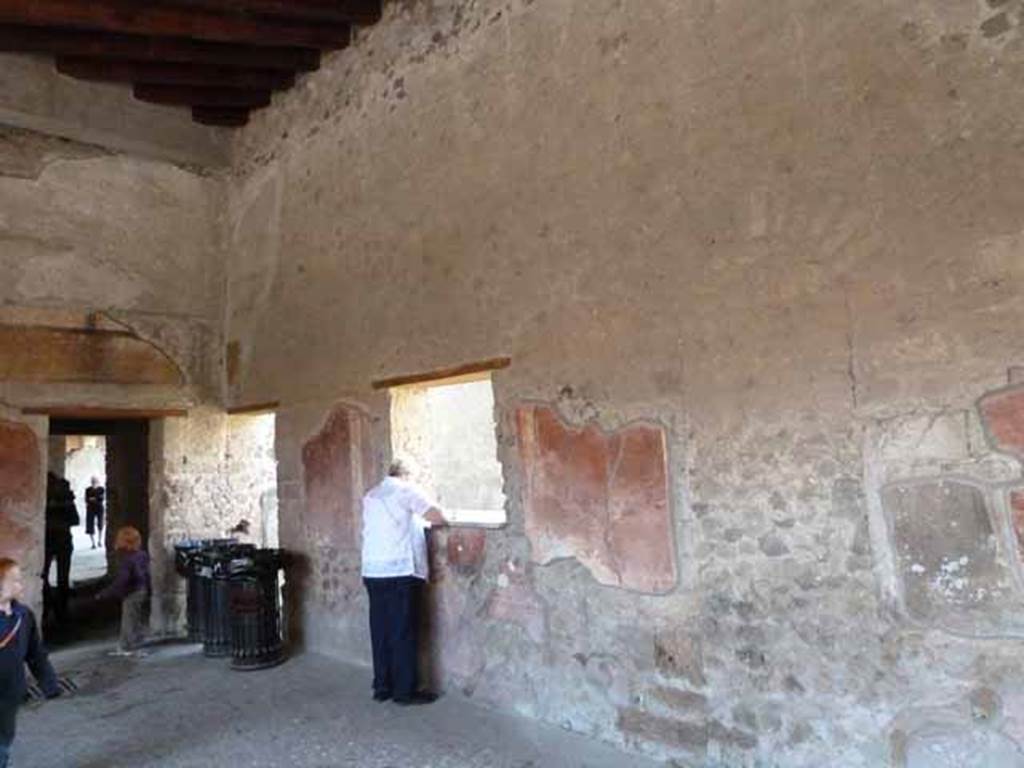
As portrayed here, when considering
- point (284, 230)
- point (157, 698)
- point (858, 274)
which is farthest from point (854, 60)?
point (157, 698)

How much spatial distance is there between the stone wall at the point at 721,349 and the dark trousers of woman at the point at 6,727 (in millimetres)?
2075

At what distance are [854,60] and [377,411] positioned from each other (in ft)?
10.5

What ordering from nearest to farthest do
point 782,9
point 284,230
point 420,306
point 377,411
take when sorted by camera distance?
point 782,9 < point 420,306 < point 377,411 < point 284,230

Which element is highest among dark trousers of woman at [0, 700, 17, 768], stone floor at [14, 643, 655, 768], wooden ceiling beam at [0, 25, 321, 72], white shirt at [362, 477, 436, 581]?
wooden ceiling beam at [0, 25, 321, 72]

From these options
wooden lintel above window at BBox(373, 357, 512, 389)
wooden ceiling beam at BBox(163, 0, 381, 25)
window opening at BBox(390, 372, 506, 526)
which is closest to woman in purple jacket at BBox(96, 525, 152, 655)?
wooden lintel above window at BBox(373, 357, 512, 389)

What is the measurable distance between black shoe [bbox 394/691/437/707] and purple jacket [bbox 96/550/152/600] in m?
2.34

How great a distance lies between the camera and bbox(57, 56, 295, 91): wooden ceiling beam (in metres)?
5.43

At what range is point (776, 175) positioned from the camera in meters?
2.96

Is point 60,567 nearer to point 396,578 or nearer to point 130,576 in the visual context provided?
point 130,576

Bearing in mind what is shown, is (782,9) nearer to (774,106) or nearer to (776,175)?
(774,106)

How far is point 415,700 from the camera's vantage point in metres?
4.26

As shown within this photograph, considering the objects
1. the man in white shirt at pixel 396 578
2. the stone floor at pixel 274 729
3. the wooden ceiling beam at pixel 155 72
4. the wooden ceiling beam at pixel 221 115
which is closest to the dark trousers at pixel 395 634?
the man in white shirt at pixel 396 578

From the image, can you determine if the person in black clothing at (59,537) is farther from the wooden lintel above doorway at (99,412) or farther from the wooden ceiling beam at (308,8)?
the wooden ceiling beam at (308,8)

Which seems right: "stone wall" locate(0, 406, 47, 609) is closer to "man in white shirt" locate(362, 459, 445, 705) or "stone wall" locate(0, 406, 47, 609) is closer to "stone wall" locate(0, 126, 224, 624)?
"stone wall" locate(0, 126, 224, 624)
